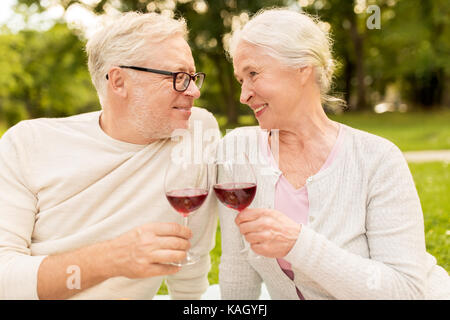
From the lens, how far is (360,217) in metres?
2.17

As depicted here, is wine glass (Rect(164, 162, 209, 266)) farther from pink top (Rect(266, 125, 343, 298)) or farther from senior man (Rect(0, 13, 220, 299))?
pink top (Rect(266, 125, 343, 298))

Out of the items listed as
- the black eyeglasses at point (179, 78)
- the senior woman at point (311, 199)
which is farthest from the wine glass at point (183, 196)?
the black eyeglasses at point (179, 78)

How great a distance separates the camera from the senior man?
238 centimetres

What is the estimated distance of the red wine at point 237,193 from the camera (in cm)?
184

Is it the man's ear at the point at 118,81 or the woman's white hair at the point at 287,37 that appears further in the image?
the man's ear at the point at 118,81

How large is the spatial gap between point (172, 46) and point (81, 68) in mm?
24562

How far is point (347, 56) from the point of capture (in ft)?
104

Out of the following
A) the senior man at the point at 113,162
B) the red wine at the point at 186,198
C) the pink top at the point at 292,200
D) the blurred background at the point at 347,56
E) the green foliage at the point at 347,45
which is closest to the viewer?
the red wine at the point at 186,198

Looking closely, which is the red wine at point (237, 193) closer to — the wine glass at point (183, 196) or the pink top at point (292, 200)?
the wine glass at point (183, 196)

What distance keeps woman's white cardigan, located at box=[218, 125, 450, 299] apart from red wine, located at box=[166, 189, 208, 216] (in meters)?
0.41

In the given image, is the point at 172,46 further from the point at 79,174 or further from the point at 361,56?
the point at 361,56

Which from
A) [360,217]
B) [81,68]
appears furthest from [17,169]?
[81,68]

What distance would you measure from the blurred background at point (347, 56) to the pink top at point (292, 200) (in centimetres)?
228

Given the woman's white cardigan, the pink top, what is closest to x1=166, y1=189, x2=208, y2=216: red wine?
the woman's white cardigan
